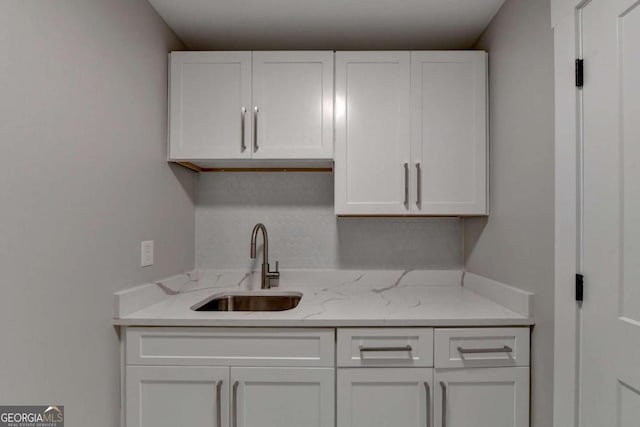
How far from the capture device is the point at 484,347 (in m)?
1.39

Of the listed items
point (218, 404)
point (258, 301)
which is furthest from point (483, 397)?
point (258, 301)

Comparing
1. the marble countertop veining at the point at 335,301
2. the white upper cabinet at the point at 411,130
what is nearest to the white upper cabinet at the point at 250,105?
the white upper cabinet at the point at 411,130

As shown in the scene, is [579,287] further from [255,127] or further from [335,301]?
[255,127]

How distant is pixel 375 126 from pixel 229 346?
1246 millimetres

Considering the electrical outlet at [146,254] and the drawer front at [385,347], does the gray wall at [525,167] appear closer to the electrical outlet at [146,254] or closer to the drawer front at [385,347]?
the drawer front at [385,347]

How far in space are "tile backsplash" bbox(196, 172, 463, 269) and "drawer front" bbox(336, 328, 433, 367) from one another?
723 millimetres

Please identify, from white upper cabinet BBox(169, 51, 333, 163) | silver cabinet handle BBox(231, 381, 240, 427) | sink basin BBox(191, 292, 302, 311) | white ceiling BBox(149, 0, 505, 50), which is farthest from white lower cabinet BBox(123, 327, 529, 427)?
white ceiling BBox(149, 0, 505, 50)

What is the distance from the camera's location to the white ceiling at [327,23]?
5.25 ft

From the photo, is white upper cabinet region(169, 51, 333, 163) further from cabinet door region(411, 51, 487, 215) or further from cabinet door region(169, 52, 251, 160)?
cabinet door region(411, 51, 487, 215)

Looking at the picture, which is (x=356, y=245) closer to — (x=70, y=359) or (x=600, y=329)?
(x=600, y=329)

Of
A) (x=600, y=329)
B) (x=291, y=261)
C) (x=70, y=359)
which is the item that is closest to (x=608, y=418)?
(x=600, y=329)

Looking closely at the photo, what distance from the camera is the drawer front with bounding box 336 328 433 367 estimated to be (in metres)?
1.38

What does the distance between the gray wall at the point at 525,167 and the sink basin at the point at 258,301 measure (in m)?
1.08

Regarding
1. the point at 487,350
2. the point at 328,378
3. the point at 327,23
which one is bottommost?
the point at 328,378
